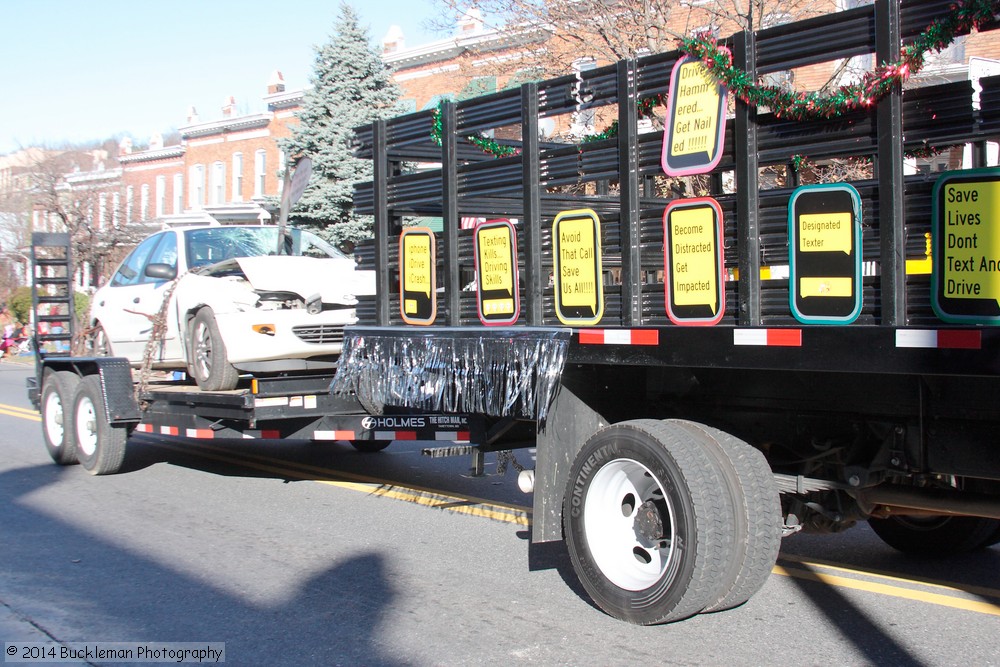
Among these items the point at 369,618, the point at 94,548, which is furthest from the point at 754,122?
the point at 94,548

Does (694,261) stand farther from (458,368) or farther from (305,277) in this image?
(305,277)

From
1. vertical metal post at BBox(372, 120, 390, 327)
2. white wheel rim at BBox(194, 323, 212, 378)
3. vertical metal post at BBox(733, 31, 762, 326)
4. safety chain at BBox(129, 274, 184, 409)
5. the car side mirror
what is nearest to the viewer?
vertical metal post at BBox(733, 31, 762, 326)

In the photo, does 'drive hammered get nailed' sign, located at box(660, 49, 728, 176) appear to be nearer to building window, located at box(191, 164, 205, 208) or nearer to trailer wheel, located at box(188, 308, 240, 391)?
trailer wheel, located at box(188, 308, 240, 391)

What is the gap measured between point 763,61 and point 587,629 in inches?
106

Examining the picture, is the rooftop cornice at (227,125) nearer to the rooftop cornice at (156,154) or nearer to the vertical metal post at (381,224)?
the rooftop cornice at (156,154)

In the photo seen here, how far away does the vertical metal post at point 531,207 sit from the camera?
4.98 meters

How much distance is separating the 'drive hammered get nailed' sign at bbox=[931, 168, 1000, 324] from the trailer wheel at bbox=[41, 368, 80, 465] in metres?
8.34

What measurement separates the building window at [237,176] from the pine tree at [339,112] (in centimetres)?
1260

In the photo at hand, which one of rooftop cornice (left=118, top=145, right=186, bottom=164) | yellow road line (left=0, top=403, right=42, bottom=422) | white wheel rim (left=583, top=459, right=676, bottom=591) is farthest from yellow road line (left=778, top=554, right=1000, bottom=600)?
rooftop cornice (left=118, top=145, right=186, bottom=164)

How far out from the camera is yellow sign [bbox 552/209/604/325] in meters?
4.70

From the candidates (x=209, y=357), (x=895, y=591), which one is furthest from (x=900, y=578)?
(x=209, y=357)

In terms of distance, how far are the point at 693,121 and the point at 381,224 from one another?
2372mm

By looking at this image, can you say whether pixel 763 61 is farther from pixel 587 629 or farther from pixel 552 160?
pixel 587 629

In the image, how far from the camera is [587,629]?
457cm
